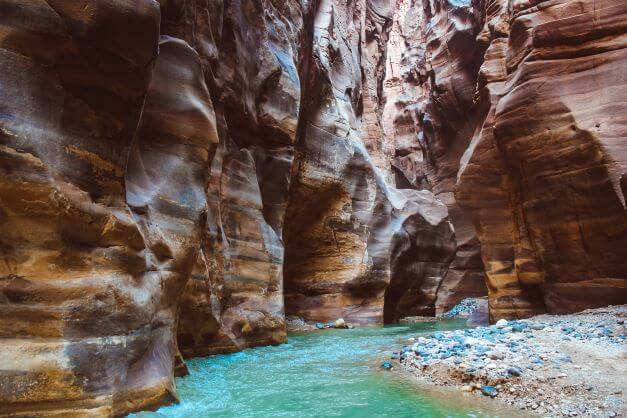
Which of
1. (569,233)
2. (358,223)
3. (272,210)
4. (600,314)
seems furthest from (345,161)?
(600,314)

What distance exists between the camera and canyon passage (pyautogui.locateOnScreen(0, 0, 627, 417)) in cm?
463

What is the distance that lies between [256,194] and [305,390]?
21.2 ft

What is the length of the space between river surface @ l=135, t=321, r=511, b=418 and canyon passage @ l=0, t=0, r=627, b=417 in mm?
510

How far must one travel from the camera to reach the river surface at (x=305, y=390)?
5613mm

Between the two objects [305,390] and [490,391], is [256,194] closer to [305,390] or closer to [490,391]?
[305,390]

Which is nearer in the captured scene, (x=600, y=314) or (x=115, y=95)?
(x=115, y=95)

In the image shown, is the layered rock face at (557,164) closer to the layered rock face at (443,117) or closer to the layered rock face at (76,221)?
the layered rock face at (443,117)

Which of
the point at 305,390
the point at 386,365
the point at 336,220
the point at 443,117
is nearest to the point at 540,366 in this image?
the point at 386,365

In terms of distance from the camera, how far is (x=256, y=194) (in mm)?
12445

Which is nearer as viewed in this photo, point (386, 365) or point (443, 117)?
point (386, 365)

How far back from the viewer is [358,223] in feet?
61.9

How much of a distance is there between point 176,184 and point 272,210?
7562mm

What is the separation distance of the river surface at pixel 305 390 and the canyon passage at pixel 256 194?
510mm

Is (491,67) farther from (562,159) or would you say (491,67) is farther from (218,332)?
(218,332)
